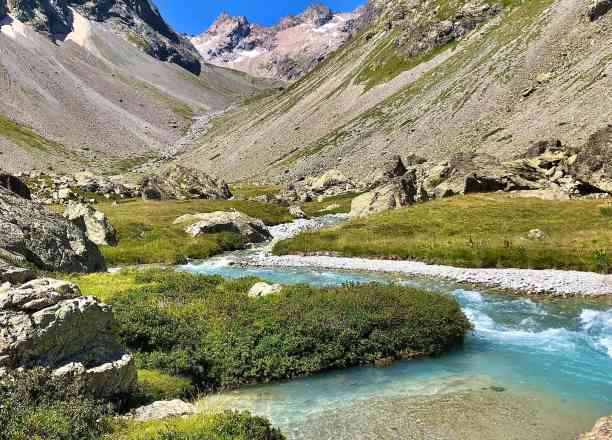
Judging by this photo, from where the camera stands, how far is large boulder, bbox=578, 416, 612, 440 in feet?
42.4

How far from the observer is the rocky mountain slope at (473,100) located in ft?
332

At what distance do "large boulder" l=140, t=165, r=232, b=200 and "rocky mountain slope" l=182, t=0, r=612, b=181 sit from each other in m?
40.6

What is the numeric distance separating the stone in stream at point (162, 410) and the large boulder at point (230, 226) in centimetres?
4454

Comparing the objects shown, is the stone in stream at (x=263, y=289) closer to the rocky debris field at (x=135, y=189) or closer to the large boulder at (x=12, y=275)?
the large boulder at (x=12, y=275)

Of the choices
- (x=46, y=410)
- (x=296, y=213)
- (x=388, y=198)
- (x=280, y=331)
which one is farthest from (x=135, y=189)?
(x=46, y=410)

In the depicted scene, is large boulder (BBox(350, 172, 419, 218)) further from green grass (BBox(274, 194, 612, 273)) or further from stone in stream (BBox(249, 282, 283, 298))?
stone in stream (BBox(249, 282, 283, 298))

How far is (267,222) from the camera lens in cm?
7662

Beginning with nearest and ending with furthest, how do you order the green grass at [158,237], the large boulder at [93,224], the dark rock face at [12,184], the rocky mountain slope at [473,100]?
the dark rock face at [12,184] → the green grass at [158,237] → the large boulder at [93,224] → the rocky mountain slope at [473,100]

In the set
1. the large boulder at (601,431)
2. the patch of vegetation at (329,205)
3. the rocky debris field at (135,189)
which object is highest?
the rocky debris field at (135,189)

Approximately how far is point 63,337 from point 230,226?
154 feet

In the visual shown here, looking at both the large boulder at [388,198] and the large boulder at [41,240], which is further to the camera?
the large boulder at [388,198]

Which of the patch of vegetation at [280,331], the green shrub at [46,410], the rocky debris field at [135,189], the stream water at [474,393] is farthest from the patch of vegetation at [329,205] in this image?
the green shrub at [46,410]

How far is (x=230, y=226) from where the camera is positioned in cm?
6091

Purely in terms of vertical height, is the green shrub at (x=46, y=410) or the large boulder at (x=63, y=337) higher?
the large boulder at (x=63, y=337)
